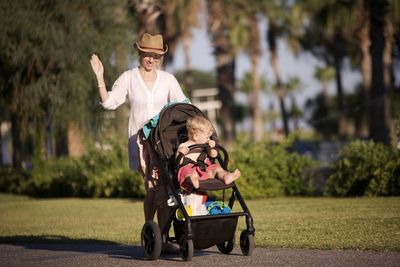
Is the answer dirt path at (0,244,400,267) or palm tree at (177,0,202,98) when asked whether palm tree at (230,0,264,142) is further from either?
dirt path at (0,244,400,267)

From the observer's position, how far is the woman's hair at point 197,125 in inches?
315

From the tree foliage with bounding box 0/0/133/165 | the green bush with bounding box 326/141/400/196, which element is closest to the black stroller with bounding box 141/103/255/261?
the green bush with bounding box 326/141/400/196

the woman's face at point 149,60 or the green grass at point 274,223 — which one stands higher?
the woman's face at point 149,60

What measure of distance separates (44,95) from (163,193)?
12727mm

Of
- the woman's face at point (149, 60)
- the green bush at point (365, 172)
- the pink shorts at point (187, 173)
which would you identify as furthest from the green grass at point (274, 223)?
the woman's face at point (149, 60)

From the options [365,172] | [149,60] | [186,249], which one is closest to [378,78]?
[365,172]

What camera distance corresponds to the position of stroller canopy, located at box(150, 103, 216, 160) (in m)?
8.12

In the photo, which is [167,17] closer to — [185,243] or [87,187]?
[87,187]

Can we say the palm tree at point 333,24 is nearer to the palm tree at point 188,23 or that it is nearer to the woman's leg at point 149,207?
the palm tree at point 188,23

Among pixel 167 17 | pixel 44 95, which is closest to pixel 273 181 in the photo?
pixel 44 95

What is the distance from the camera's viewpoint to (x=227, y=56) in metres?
32.3

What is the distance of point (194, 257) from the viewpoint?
8.13 meters

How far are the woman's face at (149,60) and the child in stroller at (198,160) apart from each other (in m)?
1.02

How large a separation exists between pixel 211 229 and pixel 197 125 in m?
1.08
